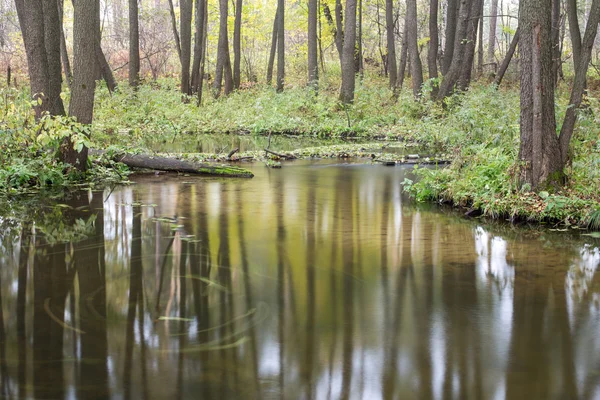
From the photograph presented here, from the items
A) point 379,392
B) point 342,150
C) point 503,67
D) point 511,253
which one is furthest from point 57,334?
point 503,67

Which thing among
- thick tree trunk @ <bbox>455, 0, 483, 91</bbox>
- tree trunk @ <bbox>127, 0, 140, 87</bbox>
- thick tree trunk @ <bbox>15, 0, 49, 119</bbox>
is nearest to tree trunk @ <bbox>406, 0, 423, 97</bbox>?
thick tree trunk @ <bbox>455, 0, 483, 91</bbox>

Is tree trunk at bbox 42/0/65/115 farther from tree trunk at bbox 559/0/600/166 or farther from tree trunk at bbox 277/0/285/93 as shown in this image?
tree trunk at bbox 277/0/285/93

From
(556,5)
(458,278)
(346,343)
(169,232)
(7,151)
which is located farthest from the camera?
(556,5)

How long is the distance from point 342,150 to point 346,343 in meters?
14.1

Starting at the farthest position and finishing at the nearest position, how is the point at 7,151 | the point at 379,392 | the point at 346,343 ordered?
the point at 7,151 → the point at 346,343 → the point at 379,392

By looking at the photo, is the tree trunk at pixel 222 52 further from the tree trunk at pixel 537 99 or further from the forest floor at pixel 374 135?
the tree trunk at pixel 537 99

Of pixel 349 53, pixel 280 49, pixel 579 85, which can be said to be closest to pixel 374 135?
pixel 349 53

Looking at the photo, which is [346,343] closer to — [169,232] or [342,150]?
[169,232]

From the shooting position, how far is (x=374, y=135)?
22.8 m

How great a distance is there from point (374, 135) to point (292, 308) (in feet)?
58.2

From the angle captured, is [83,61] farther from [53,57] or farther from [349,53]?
[349,53]

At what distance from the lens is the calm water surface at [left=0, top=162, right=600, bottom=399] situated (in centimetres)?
420

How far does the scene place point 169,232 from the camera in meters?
8.34

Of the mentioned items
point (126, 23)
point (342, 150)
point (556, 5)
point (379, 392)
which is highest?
point (126, 23)
